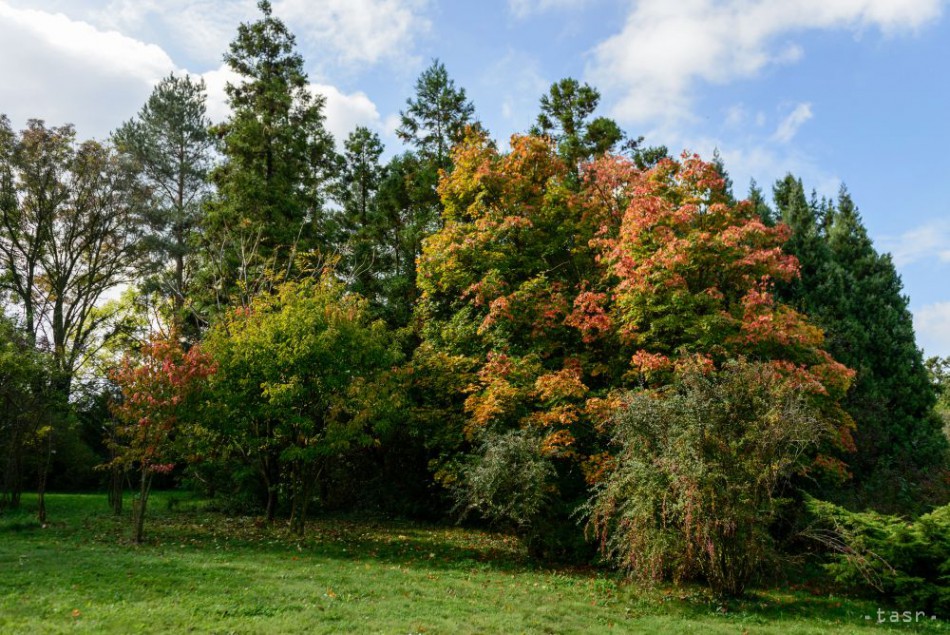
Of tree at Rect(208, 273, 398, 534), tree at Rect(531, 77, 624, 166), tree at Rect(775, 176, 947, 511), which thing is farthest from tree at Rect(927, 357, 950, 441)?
tree at Rect(208, 273, 398, 534)

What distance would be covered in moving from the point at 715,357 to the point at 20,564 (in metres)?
13.6

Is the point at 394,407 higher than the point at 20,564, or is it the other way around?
the point at 394,407

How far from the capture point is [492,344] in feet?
50.0

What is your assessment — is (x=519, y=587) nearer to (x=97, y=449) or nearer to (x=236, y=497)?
(x=236, y=497)

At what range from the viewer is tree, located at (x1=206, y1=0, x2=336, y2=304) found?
22.0m

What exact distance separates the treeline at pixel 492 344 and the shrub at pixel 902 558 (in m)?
0.74

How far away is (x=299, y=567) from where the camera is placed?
394 inches

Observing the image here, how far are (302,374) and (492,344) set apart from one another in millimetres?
4993

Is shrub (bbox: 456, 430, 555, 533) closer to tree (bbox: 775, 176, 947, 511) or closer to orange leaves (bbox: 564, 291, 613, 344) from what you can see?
orange leaves (bbox: 564, 291, 613, 344)

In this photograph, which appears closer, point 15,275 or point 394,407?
point 394,407

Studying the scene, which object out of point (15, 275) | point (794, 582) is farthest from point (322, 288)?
point (15, 275)

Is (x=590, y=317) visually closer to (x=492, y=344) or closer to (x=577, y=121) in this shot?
(x=492, y=344)

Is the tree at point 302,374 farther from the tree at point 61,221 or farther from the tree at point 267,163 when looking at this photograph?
the tree at point 61,221

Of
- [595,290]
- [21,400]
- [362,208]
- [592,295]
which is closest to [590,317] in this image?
[592,295]
